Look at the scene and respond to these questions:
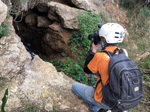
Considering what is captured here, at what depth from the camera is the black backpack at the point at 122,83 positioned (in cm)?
172

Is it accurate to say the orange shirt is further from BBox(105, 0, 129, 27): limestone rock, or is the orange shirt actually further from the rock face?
BBox(105, 0, 129, 27): limestone rock

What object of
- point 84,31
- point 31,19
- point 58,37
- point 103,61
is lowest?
point 58,37

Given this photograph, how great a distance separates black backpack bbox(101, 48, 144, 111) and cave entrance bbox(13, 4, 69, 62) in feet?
10.6

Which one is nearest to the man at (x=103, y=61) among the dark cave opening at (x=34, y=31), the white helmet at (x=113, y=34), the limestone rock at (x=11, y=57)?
the white helmet at (x=113, y=34)

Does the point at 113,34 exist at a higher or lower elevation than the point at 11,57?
higher

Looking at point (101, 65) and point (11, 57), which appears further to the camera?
point (11, 57)

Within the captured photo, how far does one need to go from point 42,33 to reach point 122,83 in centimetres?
477

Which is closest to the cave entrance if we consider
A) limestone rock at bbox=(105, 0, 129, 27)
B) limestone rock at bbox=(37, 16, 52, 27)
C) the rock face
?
limestone rock at bbox=(37, 16, 52, 27)

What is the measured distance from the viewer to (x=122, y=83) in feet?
5.60

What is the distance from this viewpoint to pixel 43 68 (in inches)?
124

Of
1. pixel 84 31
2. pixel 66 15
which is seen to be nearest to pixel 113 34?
pixel 84 31

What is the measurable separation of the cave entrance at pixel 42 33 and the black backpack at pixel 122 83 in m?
3.22

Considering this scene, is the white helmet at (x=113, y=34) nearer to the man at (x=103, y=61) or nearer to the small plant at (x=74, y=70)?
the man at (x=103, y=61)

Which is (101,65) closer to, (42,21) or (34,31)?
(42,21)
